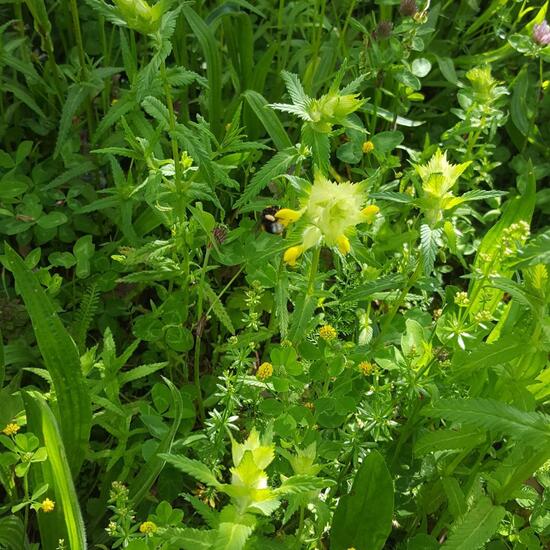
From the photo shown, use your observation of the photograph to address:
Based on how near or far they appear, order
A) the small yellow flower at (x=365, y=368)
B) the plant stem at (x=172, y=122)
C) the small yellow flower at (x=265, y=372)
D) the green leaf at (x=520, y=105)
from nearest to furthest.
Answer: the plant stem at (x=172, y=122) → the small yellow flower at (x=265, y=372) → the small yellow flower at (x=365, y=368) → the green leaf at (x=520, y=105)

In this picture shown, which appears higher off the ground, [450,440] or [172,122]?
[172,122]

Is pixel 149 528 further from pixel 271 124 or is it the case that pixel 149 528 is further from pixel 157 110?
pixel 271 124

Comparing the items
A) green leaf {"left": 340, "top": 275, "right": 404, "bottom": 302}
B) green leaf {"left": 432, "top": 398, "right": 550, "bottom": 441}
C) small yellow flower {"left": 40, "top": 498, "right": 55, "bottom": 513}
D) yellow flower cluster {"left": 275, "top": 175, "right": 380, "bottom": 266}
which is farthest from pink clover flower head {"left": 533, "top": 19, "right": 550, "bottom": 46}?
small yellow flower {"left": 40, "top": 498, "right": 55, "bottom": 513}

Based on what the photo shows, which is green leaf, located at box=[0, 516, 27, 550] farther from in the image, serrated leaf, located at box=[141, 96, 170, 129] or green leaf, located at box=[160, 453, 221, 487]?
serrated leaf, located at box=[141, 96, 170, 129]

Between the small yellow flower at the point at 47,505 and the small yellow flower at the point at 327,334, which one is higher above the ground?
the small yellow flower at the point at 327,334

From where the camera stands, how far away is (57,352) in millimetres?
1473

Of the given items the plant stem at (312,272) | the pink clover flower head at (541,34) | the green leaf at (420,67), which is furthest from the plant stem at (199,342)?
the pink clover flower head at (541,34)

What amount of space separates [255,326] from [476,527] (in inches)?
22.1

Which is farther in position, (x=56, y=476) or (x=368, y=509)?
(x=368, y=509)

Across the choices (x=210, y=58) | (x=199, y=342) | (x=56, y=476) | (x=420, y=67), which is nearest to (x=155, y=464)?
(x=56, y=476)

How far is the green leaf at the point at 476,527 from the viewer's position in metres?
1.34

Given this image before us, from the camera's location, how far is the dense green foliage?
4.44 feet

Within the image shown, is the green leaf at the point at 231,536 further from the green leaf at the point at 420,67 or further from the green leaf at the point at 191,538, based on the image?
the green leaf at the point at 420,67

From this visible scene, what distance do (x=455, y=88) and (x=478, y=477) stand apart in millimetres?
1437
